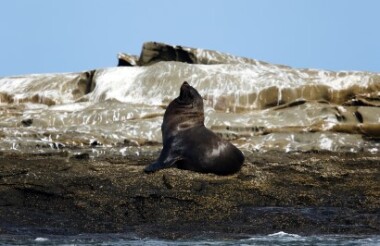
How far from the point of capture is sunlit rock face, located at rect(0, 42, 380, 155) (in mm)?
15664

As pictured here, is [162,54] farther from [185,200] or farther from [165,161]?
[185,200]

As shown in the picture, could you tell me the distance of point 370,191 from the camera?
9.07 metres

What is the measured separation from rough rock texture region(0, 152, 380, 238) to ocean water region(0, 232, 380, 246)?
24cm

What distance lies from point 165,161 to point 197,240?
3.37 metres

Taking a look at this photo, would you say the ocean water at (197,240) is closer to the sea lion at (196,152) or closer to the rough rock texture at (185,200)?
the rough rock texture at (185,200)

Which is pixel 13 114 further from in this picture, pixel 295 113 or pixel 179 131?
pixel 179 131

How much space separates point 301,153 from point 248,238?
305 inches

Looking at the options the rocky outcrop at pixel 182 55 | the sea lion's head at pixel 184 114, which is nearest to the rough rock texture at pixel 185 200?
the sea lion's head at pixel 184 114

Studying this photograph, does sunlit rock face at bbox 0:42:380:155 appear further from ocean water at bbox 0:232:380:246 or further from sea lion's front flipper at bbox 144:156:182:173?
ocean water at bbox 0:232:380:246

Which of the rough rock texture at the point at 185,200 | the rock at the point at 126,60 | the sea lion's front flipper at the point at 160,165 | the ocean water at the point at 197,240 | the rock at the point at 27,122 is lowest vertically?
the ocean water at the point at 197,240

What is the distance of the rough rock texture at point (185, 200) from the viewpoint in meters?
7.27

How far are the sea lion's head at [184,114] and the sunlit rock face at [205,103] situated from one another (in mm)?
3252

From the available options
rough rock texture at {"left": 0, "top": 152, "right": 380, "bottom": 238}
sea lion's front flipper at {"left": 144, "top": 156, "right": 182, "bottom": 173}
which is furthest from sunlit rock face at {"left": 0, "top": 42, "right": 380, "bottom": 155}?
rough rock texture at {"left": 0, "top": 152, "right": 380, "bottom": 238}

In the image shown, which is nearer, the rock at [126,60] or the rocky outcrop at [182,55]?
the rocky outcrop at [182,55]
